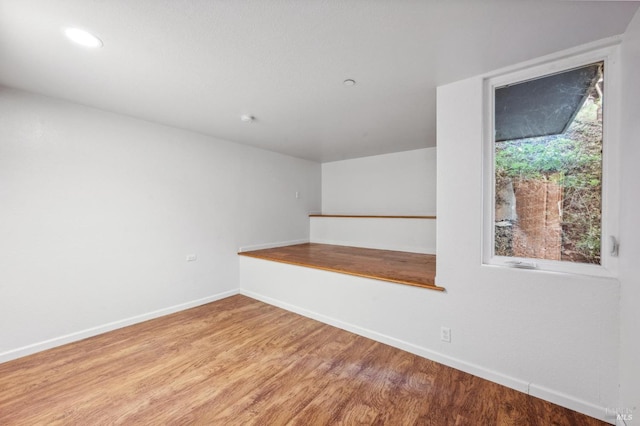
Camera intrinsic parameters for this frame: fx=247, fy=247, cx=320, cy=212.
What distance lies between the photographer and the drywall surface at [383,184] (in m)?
4.09

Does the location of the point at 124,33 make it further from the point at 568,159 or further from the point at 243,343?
the point at 568,159

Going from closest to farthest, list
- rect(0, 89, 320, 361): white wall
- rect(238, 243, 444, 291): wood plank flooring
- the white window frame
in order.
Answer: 1. the white window frame
2. rect(0, 89, 320, 361): white wall
3. rect(238, 243, 444, 291): wood plank flooring

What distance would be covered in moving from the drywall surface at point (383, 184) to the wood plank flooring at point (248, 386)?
2.61m

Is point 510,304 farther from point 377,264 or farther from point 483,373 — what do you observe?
point 377,264

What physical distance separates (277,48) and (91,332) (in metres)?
3.06

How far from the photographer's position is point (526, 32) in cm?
136

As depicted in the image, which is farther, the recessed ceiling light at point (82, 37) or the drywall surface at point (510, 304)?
the drywall surface at point (510, 304)

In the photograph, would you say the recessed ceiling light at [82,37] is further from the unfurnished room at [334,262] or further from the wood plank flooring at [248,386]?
the wood plank flooring at [248,386]

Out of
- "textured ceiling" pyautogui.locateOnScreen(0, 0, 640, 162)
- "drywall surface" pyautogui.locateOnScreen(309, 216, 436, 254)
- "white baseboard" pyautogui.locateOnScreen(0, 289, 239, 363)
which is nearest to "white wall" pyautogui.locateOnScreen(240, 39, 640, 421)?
"textured ceiling" pyautogui.locateOnScreen(0, 0, 640, 162)

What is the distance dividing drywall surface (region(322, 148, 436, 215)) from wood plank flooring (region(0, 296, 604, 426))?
2.61 meters

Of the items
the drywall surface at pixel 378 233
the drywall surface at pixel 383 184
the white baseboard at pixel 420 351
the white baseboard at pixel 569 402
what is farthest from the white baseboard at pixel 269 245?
the white baseboard at pixel 569 402

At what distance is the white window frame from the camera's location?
1.44m

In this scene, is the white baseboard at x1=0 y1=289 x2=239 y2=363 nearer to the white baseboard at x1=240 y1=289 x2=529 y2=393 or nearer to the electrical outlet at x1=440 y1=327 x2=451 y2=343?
the white baseboard at x1=240 y1=289 x2=529 y2=393

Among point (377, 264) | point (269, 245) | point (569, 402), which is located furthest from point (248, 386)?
point (269, 245)
